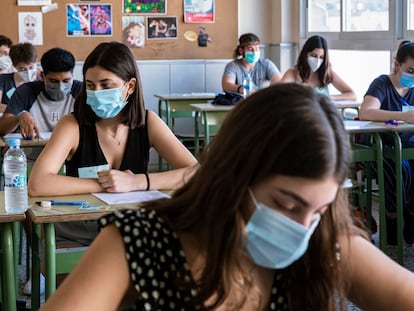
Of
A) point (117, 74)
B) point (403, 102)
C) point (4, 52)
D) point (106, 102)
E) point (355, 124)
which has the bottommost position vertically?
point (355, 124)

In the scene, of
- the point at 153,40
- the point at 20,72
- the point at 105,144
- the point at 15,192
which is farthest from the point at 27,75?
the point at 15,192

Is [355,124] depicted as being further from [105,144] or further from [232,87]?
[232,87]

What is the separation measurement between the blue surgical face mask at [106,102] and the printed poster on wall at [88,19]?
451 cm

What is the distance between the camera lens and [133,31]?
748 centimetres

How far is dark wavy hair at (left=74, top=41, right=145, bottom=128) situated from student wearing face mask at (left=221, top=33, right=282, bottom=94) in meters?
4.00

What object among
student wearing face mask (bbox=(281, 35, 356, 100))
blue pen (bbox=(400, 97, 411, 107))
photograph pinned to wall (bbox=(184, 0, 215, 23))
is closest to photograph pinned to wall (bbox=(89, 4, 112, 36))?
photograph pinned to wall (bbox=(184, 0, 215, 23))

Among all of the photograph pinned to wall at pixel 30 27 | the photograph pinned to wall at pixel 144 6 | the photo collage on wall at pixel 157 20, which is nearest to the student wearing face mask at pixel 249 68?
the photo collage on wall at pixel 157 20

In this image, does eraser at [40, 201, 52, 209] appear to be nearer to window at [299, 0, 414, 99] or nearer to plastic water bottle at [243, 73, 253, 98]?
window at [299, 0, 414, 99]

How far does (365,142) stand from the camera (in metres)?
4.90

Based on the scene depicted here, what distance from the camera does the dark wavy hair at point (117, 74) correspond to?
297 centimetres

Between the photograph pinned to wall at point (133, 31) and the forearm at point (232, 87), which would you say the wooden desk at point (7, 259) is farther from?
the photograph pinned to wall at point (133, 31)

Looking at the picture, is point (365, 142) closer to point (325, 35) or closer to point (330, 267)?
point (325, 35)

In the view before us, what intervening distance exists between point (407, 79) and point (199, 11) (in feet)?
10.9

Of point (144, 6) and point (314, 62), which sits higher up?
point (144, 6)
